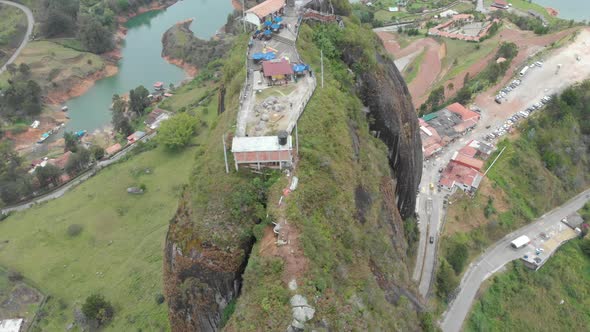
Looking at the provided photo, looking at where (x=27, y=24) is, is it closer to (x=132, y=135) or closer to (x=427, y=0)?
(x=132, y=135)

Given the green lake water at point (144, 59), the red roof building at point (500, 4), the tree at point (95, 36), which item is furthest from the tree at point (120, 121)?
the red roof building at point (500, 4)

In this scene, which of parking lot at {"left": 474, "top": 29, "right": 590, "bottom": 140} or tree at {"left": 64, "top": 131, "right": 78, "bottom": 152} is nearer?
parking lot at {"left": 474, "top": 29, "right": 590, "bottom": 140}

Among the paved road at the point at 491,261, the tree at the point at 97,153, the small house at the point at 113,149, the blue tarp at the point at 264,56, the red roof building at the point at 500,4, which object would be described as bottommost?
the paved road at the point at 491,261

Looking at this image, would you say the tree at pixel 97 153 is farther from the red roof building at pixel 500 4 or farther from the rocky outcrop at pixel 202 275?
the red roof building at pixel 500 4

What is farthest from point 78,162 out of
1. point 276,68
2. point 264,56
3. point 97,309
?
point 276,68

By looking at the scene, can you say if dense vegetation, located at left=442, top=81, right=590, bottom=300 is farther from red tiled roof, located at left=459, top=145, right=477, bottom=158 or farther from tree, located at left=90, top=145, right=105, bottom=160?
tree, located at left=90, top=145, right=105, bottom=160

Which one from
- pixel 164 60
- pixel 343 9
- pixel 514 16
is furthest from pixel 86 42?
pixel 514 16

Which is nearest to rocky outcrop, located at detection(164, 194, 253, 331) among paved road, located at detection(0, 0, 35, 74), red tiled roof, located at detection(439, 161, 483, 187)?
red tiled roof, located at detection(439, 161, 483, 187)
